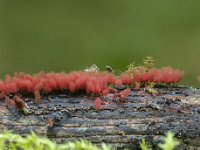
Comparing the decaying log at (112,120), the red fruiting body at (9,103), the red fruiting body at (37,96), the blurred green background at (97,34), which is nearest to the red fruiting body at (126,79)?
the decaying log at (112,120)

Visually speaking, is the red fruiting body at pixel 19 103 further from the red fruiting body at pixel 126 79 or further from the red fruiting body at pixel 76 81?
the red fruiting body at pixel 126 79

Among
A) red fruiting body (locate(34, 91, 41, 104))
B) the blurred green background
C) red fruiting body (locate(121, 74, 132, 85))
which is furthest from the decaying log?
the blurred green background

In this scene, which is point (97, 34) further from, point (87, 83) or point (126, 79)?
point (87, 83)

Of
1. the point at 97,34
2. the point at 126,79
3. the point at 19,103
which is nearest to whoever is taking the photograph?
the point at 19,103

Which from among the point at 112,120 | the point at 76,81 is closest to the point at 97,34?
the point at 76,81

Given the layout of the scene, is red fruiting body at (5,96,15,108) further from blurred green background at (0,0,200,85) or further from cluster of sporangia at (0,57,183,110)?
blurred green background at (0,0,200,85)

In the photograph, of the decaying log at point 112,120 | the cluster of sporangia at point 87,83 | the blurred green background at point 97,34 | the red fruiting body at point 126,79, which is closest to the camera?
the decaying log at point 112,120
